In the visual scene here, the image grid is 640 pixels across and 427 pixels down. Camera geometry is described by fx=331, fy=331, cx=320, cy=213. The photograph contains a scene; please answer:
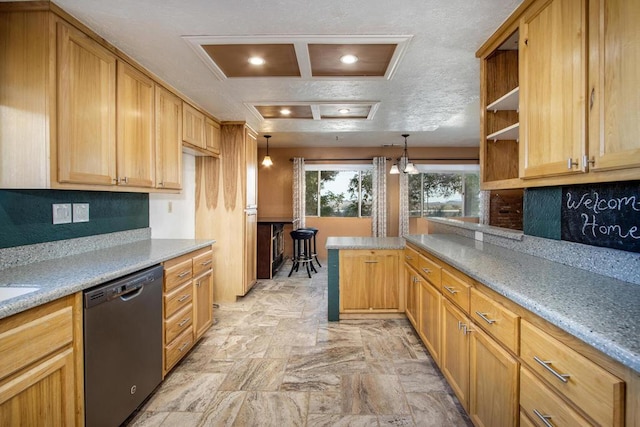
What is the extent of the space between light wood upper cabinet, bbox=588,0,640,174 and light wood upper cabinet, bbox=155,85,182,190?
2755 millimetres

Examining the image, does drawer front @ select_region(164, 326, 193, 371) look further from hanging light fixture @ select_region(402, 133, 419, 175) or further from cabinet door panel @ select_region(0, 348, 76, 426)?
hanging light fixture @ select_region(402, 133, 419, 175)

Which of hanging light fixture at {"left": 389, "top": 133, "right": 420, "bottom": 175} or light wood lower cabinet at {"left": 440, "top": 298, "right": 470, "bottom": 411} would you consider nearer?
light wood lower cabinet at {"left": 440, "top": 298, "right": 470, "bottom": 411}

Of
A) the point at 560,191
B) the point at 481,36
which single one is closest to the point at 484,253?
the point at 560,191

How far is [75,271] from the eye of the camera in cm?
170

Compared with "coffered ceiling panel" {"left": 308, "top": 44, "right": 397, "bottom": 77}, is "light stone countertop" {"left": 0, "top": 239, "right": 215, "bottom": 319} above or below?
below

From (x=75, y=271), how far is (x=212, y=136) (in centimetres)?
254

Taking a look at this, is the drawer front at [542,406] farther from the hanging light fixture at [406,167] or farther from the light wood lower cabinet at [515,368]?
the hanging light fixture at [406,167]

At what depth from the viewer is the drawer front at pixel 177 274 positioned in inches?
89.0

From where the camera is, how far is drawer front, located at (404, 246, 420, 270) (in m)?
2.89

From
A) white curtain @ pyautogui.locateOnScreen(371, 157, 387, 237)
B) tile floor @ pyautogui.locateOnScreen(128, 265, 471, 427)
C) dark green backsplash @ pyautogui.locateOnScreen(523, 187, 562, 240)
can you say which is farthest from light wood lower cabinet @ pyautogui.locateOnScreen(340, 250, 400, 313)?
white curtain @ pyautogui.locateOnScreen(371, 157, 387, 237)

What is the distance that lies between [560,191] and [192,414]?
254cm

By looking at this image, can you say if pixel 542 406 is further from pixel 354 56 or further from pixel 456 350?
pixel 354 56

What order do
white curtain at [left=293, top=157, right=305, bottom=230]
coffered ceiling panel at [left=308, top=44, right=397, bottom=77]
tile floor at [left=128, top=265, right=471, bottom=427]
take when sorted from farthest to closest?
white curtain at [left=293, top=157, right=305, bottom=230] → coffered ceiling panel at [left=308, top=44, right=397, bottom=77] → tile floor at [left=128, top=265, right=471, bottom=427]

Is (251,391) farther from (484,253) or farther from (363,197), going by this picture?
(363,197)
